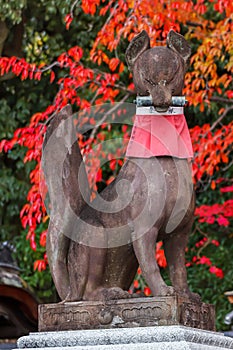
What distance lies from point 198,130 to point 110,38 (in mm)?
1439

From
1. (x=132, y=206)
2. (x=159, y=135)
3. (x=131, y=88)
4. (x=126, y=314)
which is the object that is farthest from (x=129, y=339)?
(x=131, y=88)

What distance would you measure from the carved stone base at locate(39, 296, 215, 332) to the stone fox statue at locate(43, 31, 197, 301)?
12 cm

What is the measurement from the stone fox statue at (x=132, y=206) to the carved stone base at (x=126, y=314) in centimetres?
12

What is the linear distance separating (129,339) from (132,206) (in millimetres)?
800

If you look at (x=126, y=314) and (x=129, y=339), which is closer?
(x=129, y=339)

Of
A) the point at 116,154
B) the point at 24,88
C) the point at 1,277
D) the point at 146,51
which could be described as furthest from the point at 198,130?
the point at 146,51

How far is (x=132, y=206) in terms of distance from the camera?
5270 millimetres

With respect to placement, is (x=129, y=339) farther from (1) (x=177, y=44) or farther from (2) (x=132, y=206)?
(1) (x=177, y=44)

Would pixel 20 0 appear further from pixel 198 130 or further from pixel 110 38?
pixel 198 130

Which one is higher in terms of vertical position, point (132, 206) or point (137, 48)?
point (137, 48)

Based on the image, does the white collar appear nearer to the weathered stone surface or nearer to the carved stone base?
the carved stone base

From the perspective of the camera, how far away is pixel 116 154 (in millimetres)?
11219

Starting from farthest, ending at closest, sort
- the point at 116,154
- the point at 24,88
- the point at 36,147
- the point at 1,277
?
the point at 24,88
the point at 116,154
the point at 36,147
the point at 1,277

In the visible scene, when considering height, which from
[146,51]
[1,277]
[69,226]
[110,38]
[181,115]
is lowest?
[1,277]
